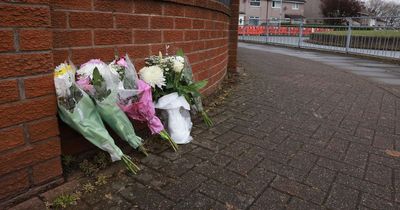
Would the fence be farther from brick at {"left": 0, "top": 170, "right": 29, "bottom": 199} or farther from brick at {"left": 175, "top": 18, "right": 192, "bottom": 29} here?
brick at {"left": 0, "top": 170, "right": 29, "bottom": 199}

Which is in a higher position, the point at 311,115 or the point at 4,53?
the point at 4,53

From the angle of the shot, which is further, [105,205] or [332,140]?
[332,140]

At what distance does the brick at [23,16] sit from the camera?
1.71 meters

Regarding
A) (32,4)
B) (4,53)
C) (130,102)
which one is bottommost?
(130,102)

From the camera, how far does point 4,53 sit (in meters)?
1.74

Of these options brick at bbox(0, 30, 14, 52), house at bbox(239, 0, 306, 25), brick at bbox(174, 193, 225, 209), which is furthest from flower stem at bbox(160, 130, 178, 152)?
house at bbox(239, 0, 306, 25)

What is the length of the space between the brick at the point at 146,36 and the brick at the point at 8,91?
119 cm

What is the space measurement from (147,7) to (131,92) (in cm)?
90

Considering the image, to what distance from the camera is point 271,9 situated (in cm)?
5256

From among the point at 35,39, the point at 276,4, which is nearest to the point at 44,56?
the point at 35,39

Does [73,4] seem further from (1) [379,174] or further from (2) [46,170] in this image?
(1) [379,174]

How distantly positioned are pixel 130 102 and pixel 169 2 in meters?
1.27

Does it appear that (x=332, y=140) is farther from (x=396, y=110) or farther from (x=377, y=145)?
(x=396, y=110)

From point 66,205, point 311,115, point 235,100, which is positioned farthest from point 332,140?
point 66,205
